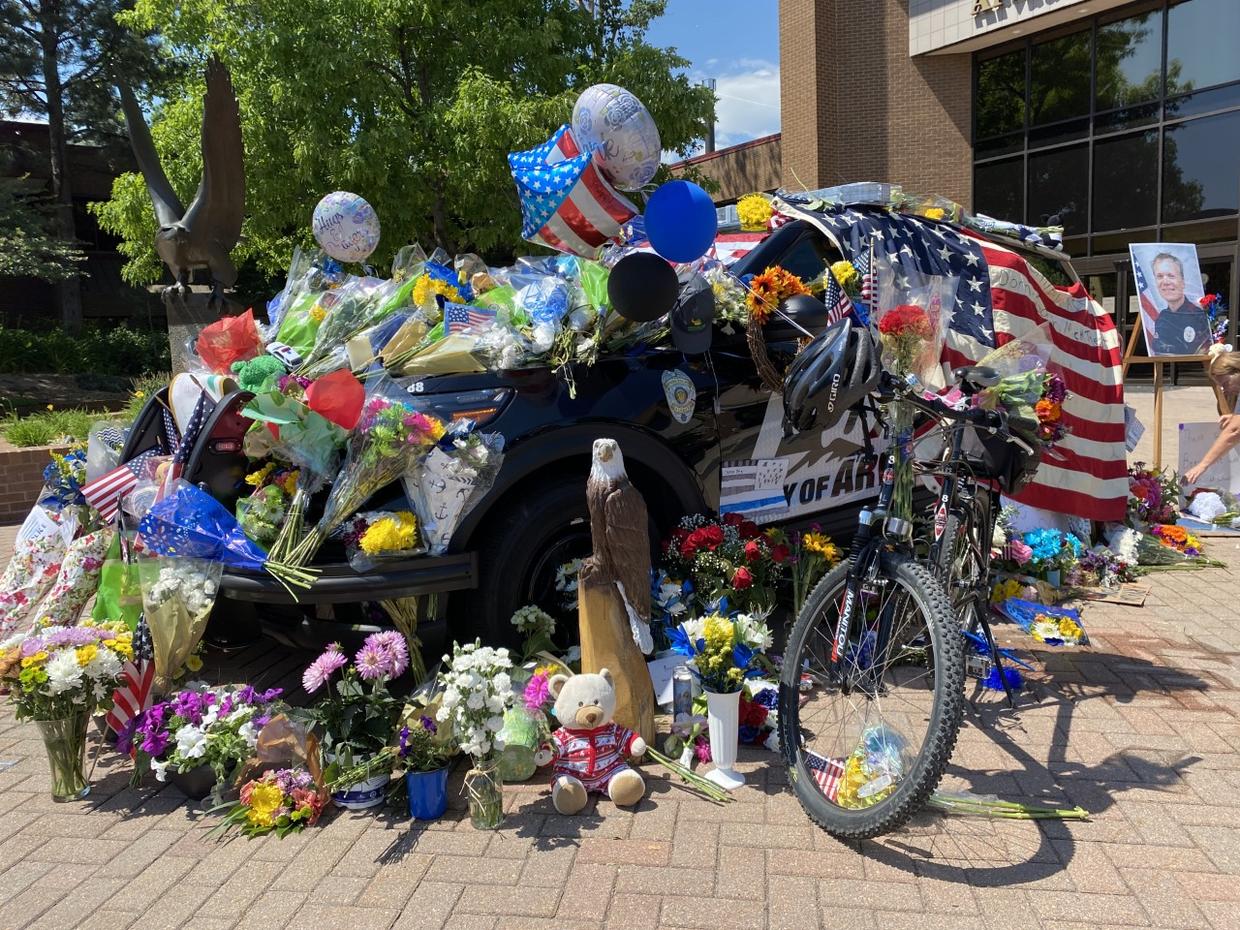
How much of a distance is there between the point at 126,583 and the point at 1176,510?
276 inches

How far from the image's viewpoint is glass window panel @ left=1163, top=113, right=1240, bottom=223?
55.9 feet

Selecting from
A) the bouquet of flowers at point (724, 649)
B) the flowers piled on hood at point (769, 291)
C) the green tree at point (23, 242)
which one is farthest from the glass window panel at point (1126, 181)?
the green tree at point (23, 242)

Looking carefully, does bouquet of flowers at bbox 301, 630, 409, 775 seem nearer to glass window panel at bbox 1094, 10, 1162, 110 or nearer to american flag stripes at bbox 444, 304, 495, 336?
american flag stripes at bbox 444, 304, 495, 336

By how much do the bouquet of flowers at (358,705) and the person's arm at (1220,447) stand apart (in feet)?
21.9

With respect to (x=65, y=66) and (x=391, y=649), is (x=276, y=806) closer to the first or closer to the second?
(x=391, y=649)

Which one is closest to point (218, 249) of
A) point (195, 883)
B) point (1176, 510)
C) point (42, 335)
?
point (195, 883)

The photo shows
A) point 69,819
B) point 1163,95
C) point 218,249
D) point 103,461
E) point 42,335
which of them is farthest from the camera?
point 42,335

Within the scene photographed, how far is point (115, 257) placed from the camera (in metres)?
28.4

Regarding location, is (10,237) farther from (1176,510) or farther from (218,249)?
(1176,510)

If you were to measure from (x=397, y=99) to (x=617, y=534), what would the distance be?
10.5m

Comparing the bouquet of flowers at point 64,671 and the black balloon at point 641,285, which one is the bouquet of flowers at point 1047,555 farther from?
the bouquet of flowers at point 64,671

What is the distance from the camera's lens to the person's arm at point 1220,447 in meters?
6.93

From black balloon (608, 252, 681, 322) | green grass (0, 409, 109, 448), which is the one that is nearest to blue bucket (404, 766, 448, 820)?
black balloon (608, 252, 681, 322)

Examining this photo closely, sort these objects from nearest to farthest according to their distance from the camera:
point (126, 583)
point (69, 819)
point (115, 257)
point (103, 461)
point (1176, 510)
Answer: point (69, 819)
point (126, 583)
point (103, 461)
point (1176, 510)
point (115, 257)
